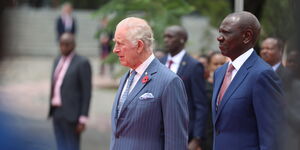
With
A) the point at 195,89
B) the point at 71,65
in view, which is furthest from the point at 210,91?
the point at 71,65

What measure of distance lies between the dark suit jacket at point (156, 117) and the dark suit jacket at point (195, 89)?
9.67ft

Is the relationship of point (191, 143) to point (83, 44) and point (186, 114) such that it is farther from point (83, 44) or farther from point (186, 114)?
point (83, 44)

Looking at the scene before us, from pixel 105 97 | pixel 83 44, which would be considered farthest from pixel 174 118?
pixel 83 44

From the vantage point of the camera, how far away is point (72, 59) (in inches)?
360

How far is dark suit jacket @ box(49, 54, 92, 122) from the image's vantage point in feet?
29.2

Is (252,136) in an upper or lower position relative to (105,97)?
upper

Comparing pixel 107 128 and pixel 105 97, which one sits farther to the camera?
pixel 105 97

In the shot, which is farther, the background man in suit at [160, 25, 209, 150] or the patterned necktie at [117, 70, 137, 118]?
the background man in suit at [160, 25, 209, 150]

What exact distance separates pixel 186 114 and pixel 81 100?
15.8 feet

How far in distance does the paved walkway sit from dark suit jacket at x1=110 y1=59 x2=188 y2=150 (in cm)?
89

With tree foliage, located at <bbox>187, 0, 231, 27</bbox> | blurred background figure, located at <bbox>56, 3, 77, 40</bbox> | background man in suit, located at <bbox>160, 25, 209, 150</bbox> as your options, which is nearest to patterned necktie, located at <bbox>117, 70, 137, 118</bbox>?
background man in suit, located at <bbox>160, 25, 209, 150</bbox>

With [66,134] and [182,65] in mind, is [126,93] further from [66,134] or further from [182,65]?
[66,134]

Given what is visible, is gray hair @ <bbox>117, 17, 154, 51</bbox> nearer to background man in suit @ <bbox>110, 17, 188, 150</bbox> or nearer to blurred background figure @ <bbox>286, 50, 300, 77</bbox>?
background man in suit @ <bbox>110, 17, 188, 150</bbox>

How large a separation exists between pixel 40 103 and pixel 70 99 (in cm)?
671
